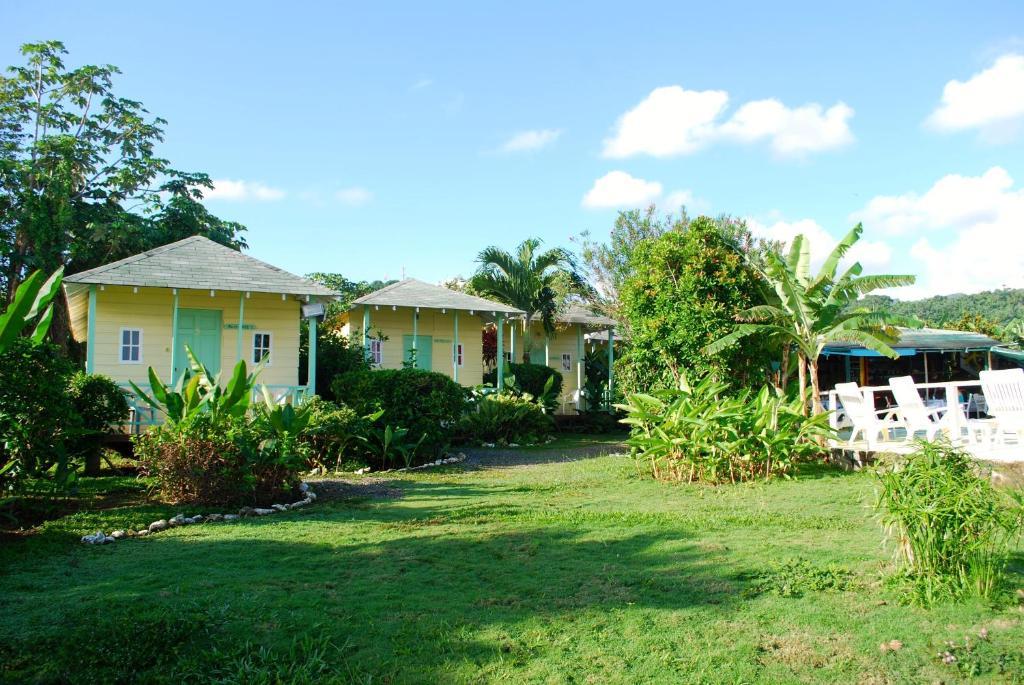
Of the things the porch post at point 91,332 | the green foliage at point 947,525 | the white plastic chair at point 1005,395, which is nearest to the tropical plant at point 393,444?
the porch post at point 91,332

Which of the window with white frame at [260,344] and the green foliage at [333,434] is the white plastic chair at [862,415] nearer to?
the green foliage at [333,434]

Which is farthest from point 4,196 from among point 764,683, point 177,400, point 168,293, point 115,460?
point 764,683

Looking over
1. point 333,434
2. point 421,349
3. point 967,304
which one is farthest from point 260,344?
point 967,304

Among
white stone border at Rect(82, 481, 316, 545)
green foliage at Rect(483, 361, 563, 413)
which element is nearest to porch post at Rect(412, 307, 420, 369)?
green foliage at Rect(483, 361, 563, 413)

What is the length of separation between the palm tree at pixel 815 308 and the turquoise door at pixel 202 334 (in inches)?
432

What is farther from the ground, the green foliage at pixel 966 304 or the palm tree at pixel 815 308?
the green foliage at pixel 966 304

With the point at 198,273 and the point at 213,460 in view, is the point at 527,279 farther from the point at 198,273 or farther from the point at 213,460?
the point at 213,460

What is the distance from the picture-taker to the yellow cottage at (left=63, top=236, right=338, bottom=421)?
14.8 meters

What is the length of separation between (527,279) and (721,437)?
13.6 meters

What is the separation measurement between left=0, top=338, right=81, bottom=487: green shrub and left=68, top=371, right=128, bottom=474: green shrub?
3.19 m

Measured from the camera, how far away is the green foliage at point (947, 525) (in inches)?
181

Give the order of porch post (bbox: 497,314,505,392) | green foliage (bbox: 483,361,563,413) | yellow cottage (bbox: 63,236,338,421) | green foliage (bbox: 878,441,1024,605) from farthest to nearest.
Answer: green foliage (bbox: 483,361,563,413), porch post (bbox: 497,314,505,392), yellow cottage (bbox: 63,236,338,421), green foliage (bbox: 878,441,1024,605)

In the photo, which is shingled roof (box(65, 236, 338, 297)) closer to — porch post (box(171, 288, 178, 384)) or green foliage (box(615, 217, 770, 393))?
porch post (box(171, 288, 178, 384))

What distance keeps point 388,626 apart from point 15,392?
5.28 meters
